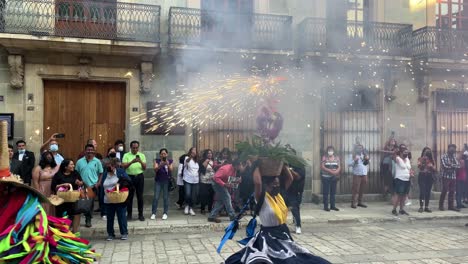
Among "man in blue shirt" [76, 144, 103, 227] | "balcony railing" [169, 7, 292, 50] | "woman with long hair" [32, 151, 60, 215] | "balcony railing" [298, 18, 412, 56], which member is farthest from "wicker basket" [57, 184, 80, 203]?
"balcony railing" [298, 18, 412, 56]

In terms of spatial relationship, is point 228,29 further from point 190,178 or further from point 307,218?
point 307,218

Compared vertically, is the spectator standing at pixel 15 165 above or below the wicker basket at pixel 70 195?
above

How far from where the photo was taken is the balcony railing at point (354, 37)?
10867mm

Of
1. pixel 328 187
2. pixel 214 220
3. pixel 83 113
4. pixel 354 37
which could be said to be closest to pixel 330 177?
pixel 328 187

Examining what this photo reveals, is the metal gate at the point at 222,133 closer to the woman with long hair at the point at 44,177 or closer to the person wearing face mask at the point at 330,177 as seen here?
the person wearing face mask at the point at 330,177

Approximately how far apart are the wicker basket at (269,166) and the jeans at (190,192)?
4.93 m

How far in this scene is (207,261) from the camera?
5715 millimetres

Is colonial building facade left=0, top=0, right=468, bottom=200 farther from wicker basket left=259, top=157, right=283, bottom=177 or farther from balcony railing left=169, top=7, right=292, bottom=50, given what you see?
wicker basket left=259, top=157, right=283, bottom=177

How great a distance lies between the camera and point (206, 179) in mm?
9195

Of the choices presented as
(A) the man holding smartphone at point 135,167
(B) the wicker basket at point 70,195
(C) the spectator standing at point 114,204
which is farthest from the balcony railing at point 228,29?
(B) the wicker basket at point 70,195

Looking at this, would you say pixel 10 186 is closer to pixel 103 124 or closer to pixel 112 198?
pixel 112 198

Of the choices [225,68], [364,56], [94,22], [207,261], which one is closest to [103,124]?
[94,22]

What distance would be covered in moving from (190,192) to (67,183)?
121 inches

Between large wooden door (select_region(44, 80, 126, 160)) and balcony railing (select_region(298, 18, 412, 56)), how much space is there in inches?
197
